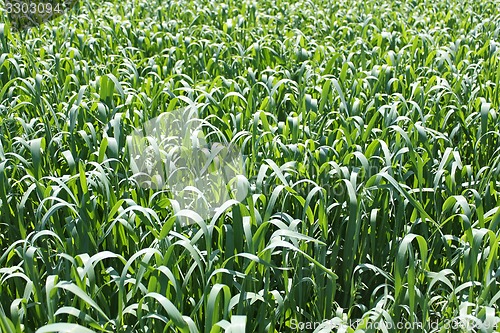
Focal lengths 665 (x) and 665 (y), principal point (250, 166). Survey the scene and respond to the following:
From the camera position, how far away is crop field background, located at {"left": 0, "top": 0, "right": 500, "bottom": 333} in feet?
6.30

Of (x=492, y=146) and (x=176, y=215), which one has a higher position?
(x=176, y=215)

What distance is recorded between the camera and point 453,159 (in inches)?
107

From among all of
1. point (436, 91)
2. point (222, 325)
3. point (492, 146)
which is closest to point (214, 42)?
point (436, 91)

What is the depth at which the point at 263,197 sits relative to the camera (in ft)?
7.35

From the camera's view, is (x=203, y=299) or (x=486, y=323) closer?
(x=486, y=323)

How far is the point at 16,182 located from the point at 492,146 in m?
2.10

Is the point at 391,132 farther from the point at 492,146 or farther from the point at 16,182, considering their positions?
the point at 16,182

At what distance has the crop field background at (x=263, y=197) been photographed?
192cm

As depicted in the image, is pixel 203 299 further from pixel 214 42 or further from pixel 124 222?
pixel 214 42

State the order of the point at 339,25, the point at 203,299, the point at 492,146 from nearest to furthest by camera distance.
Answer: the point at 203,299, the point at 492,146, the point at 339,25

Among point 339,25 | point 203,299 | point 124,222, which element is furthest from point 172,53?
point 203,299

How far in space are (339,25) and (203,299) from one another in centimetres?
395

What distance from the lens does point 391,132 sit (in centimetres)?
311

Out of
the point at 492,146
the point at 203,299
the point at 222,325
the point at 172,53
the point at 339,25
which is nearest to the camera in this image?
the point at 222,325
